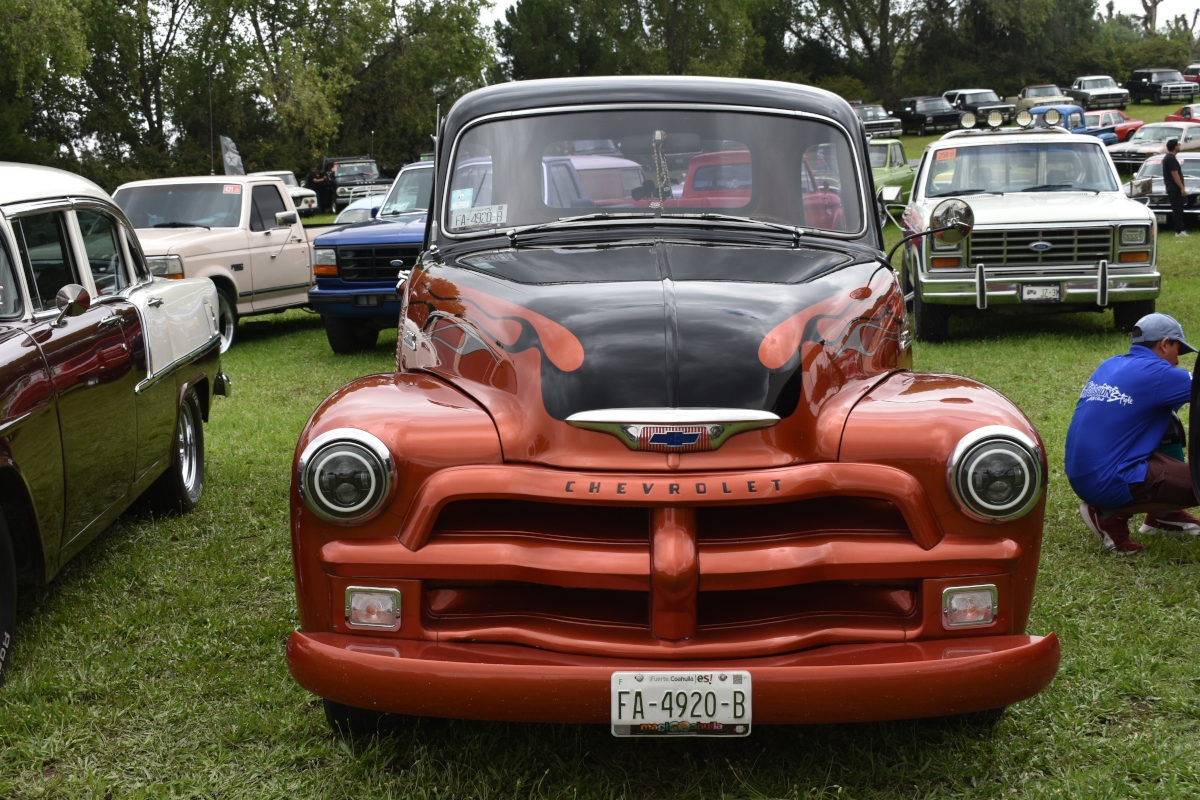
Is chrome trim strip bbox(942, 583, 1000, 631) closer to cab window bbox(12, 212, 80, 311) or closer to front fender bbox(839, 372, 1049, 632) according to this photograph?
front fender bbox(839, 372, 1049, 632)

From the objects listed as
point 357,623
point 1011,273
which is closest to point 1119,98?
point 1011,273

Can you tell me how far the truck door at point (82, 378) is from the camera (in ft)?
15.6

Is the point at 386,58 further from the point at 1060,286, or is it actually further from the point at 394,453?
the point at 394,453

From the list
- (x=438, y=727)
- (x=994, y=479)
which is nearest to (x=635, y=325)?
(x=994, y=479)

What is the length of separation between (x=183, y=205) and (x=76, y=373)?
30.8ft

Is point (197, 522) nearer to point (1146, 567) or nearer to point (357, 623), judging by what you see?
point (357, 623)

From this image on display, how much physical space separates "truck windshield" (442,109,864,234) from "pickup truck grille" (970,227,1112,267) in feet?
22.7

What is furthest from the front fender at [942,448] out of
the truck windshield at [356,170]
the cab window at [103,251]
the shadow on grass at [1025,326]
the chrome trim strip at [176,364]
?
the truck windshield at [356,170]

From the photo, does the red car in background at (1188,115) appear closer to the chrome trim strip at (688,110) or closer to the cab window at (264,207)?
the cab window at (264,207)

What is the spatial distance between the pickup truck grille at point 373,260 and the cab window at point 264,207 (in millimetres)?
2182

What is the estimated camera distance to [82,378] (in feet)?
16.0

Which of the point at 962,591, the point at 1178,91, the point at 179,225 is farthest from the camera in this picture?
the point at 1178,91

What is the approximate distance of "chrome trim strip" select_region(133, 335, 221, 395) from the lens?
222 inches

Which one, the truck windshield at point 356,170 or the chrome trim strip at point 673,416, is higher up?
the chrome trim strip at point 673,416
